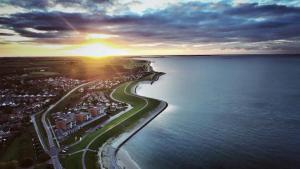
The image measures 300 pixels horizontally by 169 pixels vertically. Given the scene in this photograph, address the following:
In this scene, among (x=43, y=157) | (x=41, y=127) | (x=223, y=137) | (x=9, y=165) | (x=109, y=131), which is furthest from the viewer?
(x=41, y=127)

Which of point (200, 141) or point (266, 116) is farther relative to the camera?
point (266, 116)

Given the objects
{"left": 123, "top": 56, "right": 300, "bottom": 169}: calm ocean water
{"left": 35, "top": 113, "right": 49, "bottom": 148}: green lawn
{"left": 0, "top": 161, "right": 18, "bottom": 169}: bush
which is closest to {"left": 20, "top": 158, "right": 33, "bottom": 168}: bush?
{"left": 0, "top": 161, "right": 18, "bottom": 169}: bush

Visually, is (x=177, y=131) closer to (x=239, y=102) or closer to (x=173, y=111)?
(x=173, y=111)

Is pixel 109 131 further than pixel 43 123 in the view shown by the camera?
No

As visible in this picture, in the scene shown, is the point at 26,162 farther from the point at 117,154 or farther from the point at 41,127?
the point at 41,127

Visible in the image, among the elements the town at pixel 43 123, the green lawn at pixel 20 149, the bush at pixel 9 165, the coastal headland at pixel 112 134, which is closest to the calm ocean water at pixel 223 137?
the coastal headland at pixel 112 134

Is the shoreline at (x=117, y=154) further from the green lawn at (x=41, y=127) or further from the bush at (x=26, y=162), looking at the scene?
the green lawn at (x=41, y=127)

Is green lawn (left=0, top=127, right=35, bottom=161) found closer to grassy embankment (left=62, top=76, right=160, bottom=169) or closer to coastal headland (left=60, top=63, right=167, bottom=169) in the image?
coastal headland (left=60, top=63, right=167, bottom=169)

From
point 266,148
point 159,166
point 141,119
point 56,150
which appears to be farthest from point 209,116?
point 56,150

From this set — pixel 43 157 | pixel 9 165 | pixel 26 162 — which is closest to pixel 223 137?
pixel 43 157
